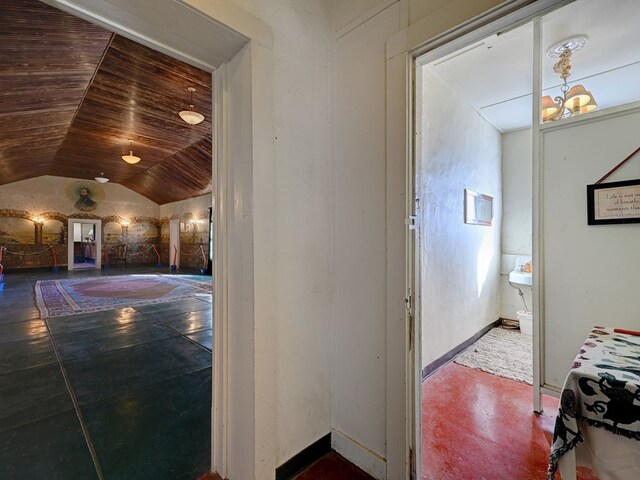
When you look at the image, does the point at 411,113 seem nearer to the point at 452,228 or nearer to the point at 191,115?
the point at 452,228

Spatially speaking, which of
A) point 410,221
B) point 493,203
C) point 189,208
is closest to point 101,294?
point 189,208

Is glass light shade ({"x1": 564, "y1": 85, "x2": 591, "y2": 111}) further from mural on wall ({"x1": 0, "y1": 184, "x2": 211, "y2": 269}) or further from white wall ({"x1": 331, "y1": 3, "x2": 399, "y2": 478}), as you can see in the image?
mural on wall ({"x1": 0, "y1": 184, "x2": 211, "y2": 269})

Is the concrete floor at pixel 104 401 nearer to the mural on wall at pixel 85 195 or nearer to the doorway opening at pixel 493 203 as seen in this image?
the doorway opening at pixel 493 203

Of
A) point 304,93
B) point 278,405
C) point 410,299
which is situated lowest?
point 278,405

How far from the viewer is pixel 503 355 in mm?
2881

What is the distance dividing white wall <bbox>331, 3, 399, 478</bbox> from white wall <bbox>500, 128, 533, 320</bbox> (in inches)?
133

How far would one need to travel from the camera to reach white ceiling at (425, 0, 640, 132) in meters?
2.02

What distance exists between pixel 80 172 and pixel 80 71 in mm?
8456

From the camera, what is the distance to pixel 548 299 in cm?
202

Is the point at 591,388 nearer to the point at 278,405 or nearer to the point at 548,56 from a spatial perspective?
the point at 278,405

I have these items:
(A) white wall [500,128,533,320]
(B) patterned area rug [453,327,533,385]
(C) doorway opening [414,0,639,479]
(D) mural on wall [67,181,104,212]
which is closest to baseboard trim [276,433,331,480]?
(C) doorway opening [414,0,639,479]

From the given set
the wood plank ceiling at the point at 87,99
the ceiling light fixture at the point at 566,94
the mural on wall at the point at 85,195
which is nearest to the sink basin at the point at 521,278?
the ceiling light fixture at the point at 566,94

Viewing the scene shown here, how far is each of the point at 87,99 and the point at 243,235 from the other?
19.0 feet

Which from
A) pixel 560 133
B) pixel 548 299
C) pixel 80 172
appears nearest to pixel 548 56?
pixel 560 133
